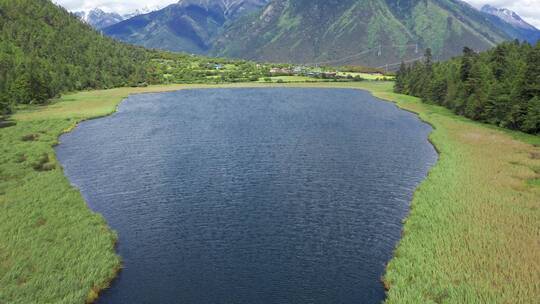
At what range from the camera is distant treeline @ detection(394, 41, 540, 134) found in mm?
109688

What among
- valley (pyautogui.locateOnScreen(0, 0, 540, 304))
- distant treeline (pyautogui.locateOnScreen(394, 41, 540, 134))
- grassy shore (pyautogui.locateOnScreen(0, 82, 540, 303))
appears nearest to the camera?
grassy shore (pyautogui.locateOnScreen(0, 82, 540, 303))

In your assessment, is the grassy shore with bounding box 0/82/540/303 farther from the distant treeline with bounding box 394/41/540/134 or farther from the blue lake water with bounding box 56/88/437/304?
the distant treeline with bounding box 394/41/540/134

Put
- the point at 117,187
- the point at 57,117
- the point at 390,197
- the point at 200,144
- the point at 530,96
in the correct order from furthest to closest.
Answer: the point at 57,117 < the point at 530,96 < the point at 200,144 < the point at 117,187 < the point at 390,197

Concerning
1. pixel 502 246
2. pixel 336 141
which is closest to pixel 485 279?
pixel 502 246

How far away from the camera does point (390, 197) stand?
2589 inches

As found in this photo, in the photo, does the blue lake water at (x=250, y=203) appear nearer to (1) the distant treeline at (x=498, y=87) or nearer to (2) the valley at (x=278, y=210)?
(2) the valley at (x=278, y=210)

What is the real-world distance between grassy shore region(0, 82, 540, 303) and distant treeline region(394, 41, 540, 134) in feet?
93.7

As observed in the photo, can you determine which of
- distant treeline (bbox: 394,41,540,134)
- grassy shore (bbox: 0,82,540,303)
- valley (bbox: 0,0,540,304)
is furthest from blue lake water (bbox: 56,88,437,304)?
distant treeline (bbox: 394,41,540,134)

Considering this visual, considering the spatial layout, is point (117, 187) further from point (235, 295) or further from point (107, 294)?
point (235, 295)

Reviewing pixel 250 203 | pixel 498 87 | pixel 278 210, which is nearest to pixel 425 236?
pixel 278 210

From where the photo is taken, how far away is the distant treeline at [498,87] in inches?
4318

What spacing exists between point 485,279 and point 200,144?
73.7 metres

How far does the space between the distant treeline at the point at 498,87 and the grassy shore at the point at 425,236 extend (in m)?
28.6

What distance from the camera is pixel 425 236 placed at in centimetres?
4981
